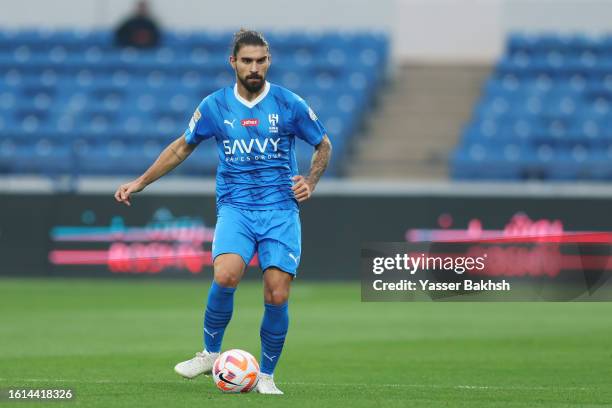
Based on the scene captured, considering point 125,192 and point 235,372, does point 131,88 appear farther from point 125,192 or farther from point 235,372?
point 235,372

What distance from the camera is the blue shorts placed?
26.7 feet

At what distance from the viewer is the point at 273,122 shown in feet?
27.0

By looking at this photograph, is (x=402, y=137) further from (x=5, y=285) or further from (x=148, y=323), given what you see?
(x=148, y=323)

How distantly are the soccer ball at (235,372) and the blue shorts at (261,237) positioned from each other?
0.57 metres

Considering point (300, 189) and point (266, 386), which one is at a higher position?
point (300, 189)

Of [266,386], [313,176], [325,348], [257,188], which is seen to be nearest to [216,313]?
[266,386]

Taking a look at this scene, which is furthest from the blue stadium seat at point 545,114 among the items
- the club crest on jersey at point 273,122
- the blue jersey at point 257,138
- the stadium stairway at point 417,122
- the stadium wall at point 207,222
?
the club crest on jersey at point 273,122

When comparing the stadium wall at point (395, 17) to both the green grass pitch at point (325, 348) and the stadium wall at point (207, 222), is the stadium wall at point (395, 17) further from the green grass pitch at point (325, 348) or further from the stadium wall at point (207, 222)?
the green grass pitch at point (325, 348)

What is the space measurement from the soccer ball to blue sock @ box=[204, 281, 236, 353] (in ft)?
0.75

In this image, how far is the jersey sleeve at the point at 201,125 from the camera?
8344 millimetres

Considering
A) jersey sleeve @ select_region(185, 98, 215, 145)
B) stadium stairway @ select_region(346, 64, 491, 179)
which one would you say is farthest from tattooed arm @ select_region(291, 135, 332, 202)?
stadium stairway @ select_region(346, 64, 491, 179)

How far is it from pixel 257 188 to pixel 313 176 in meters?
0.37

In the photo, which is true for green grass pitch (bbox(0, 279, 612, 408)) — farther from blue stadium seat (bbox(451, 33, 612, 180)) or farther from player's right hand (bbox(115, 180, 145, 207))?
blue stadium seat (bbox(451, 33, 612, 180))

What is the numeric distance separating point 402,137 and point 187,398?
60.8 feet
